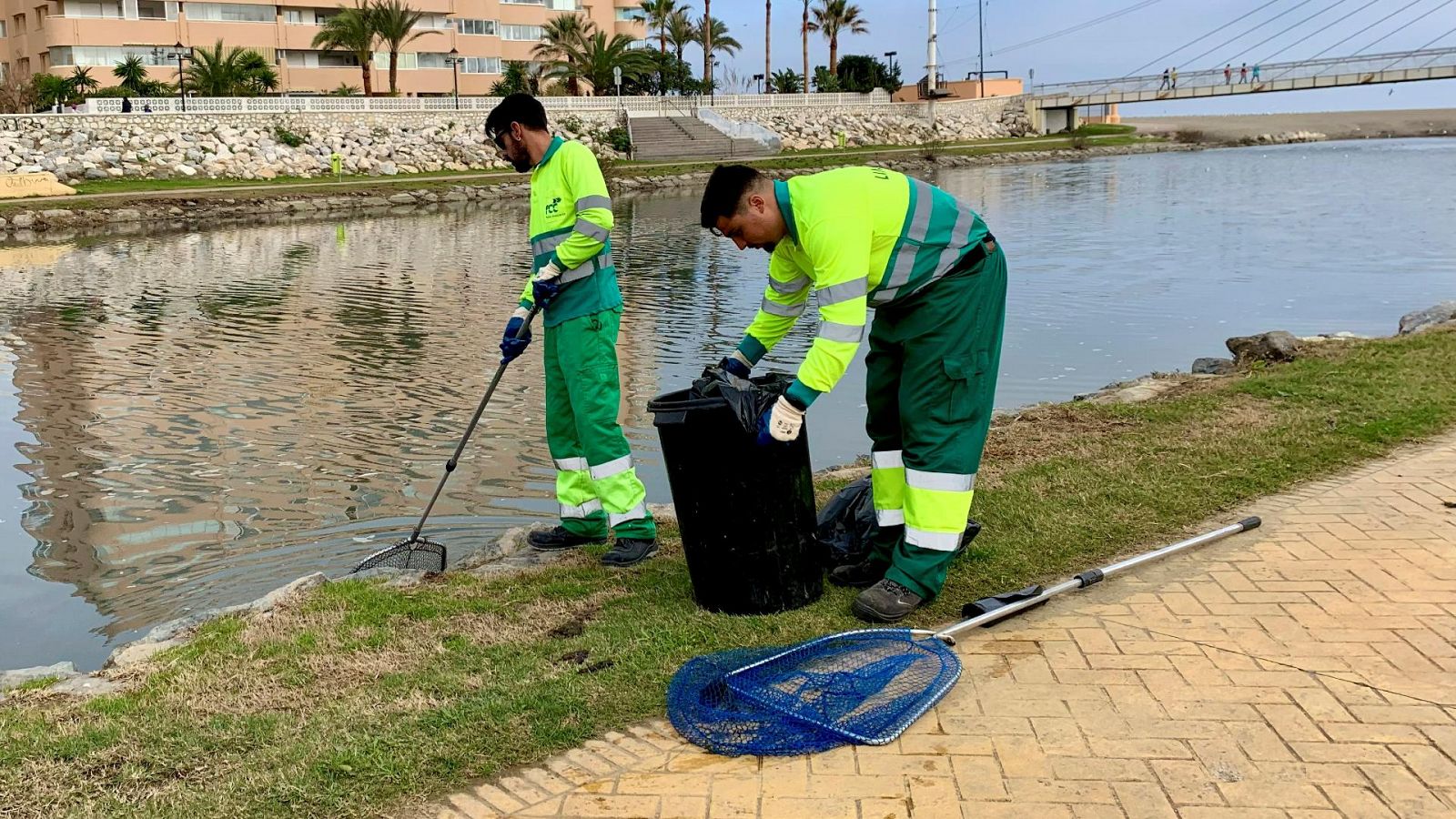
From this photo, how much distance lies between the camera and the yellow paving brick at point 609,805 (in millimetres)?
3256

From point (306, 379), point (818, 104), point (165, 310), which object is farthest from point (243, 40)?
point (306, 379)

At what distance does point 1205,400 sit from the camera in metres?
8.05

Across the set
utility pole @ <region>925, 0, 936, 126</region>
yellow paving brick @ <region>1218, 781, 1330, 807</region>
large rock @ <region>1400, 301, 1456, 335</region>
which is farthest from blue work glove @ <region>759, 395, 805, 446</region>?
utility pole @ <region>925, 0, 936, 126</region>

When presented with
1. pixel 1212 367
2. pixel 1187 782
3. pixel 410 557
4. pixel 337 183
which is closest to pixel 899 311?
pixel 1187 782

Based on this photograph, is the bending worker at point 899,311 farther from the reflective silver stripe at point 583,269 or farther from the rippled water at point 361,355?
the rippled water at point 361,355

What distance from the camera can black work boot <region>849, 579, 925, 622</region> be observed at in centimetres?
447

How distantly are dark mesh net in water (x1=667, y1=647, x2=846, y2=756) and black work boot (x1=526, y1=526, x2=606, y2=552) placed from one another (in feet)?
6.58

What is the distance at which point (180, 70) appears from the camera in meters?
41.6

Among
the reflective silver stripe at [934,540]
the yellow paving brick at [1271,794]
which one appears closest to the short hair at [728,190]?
the reflective silver stripe at [934,540]

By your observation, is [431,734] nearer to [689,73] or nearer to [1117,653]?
[1117,653]

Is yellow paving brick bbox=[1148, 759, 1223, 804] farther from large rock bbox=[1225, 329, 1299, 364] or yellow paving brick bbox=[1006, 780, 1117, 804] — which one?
large rock bbox=[1225, 329, 1299, 364]

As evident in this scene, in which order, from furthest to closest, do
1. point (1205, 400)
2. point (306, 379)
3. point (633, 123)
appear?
point (633, 123)
point (306, 379)
point (1205, 400)

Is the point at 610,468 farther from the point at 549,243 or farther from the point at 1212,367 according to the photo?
the point at 1212,367

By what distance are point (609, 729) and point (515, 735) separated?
28 cm
